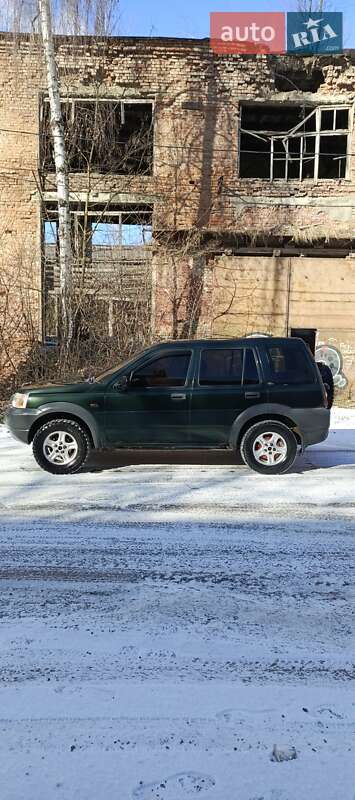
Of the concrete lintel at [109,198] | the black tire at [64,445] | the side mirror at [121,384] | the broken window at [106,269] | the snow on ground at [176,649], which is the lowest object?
the snow on ground at [176,649]

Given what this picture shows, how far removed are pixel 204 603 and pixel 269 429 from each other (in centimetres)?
358

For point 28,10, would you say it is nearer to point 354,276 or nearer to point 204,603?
point 354,276

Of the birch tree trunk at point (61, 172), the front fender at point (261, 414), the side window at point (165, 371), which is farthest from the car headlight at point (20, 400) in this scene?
the birch tree trunk at point (61, 172)

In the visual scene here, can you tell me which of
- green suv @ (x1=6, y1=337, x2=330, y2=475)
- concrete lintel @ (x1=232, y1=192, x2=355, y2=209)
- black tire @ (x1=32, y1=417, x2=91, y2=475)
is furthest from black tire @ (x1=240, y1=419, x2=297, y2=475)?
concrete lintel @ (x1=232, y1=192, x2=355, y2=209)

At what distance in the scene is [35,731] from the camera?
2334 mm

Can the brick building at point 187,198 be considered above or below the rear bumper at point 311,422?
above

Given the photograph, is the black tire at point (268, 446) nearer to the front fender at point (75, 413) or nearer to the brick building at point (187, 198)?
the front fender at point (75, 413)

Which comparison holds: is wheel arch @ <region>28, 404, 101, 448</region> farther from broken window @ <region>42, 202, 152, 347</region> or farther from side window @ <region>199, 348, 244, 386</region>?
broken window @ <region>42, 202, 152, 347</region>

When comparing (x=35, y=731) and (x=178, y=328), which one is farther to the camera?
(x=178, y=328)

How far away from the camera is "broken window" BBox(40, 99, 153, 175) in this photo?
15.1m

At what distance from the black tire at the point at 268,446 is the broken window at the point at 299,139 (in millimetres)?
11315

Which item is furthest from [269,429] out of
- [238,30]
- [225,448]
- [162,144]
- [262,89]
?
[238,30]

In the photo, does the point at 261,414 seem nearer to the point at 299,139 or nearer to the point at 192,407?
the point at 192,407

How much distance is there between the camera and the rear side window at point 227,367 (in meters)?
6.78
